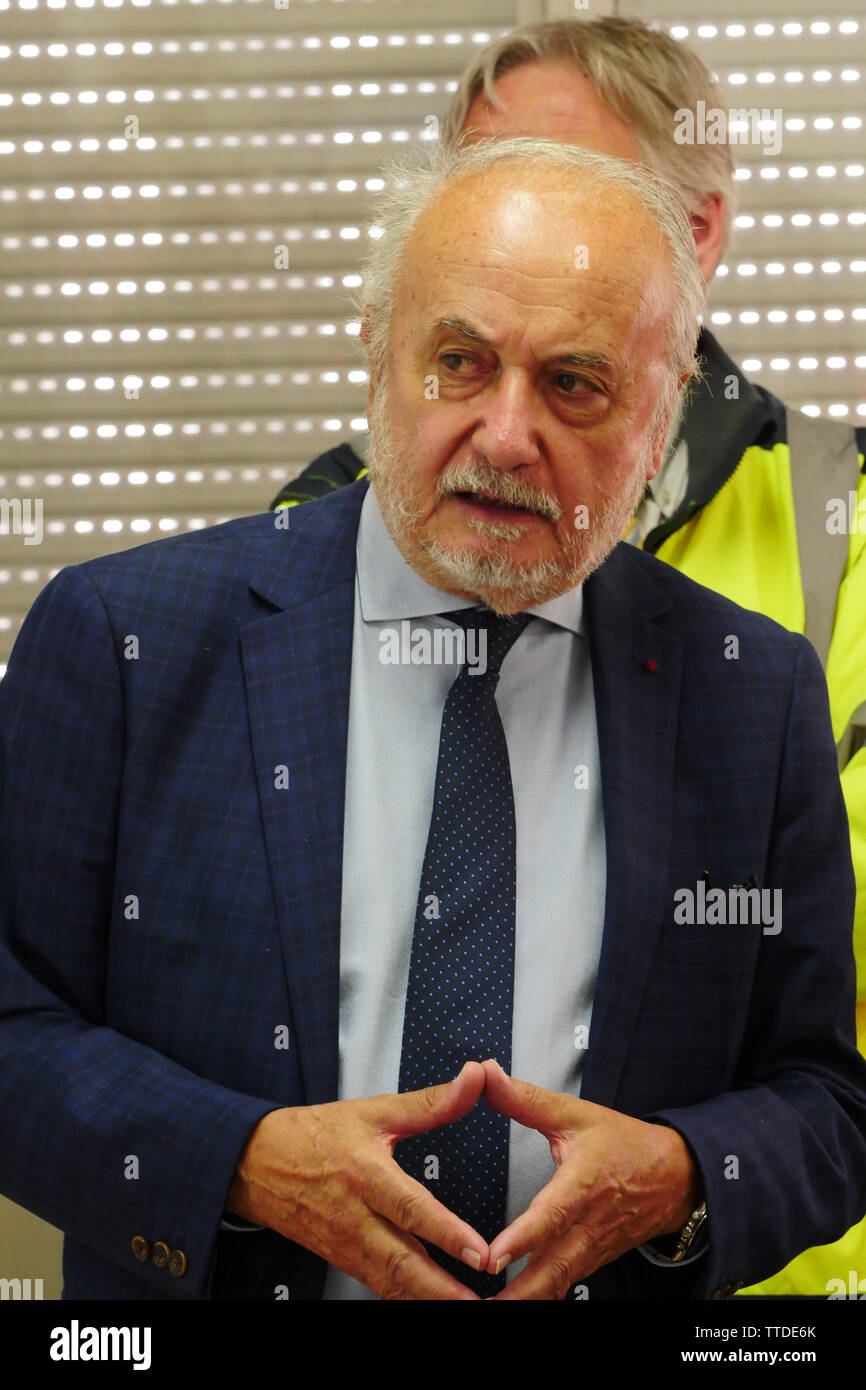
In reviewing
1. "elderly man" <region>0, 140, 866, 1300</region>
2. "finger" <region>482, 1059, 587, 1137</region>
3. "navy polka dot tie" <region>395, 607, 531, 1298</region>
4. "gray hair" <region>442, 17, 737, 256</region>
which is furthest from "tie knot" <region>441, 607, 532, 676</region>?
"gray hair" <region>442, 17, 737, 256</region>

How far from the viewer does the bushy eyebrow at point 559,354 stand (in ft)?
4.45

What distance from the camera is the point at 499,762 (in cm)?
145

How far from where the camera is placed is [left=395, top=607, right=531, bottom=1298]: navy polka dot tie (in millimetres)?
1346

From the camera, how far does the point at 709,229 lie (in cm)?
222

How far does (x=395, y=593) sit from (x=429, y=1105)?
0.53m

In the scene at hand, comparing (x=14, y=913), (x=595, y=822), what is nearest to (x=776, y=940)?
(x=595, y=822)

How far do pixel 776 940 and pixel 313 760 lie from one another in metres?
0.51

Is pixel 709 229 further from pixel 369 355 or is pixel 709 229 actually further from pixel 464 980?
pixel 464 980

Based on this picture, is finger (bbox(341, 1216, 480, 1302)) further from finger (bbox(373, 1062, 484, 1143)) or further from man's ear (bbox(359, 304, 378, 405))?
man's ear (bbox(359, 304, 378, 405))

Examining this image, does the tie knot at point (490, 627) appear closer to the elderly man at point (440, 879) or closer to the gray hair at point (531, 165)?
the elderly man at point (440, 879)

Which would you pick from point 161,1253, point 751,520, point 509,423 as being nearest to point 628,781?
point 509,423

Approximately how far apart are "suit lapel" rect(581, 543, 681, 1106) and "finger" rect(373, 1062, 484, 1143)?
0.19 m

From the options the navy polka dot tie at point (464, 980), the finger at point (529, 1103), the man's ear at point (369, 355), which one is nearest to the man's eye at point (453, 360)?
the man's ear at point (369, 355)

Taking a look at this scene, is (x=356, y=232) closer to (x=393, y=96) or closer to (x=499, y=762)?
(x=393, y=96)
